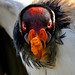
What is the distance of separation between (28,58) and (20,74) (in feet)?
0.43

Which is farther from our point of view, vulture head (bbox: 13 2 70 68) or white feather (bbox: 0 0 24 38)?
white feather (bbox: 0 0 24 38)

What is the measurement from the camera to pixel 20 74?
3.10ft

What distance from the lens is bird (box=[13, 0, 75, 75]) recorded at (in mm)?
778

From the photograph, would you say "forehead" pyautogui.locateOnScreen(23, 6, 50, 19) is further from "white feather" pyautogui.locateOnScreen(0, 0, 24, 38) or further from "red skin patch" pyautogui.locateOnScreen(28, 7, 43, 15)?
"white feather" pyautogui.locateOnScreen(0, 0, 24, 38)

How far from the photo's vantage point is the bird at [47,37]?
78cm

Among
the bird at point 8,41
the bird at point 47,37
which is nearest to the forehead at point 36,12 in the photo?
the bird at point 47,37

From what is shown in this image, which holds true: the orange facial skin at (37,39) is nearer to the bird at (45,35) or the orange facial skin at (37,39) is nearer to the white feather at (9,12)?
the bird at (45,35)

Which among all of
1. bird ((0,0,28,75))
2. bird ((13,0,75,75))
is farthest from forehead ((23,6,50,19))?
bird ((0,0,28,75))

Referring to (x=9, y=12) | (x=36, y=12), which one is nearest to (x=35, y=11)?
(x=36, y=12)

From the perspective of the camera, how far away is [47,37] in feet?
2.59

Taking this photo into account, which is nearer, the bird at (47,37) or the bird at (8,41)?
the bird at (47,37)

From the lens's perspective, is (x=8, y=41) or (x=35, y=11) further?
(x=8, y=41)

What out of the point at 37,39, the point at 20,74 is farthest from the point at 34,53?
the point at 20,74

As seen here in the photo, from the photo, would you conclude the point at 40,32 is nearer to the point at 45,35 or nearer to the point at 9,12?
the point at 45,35
